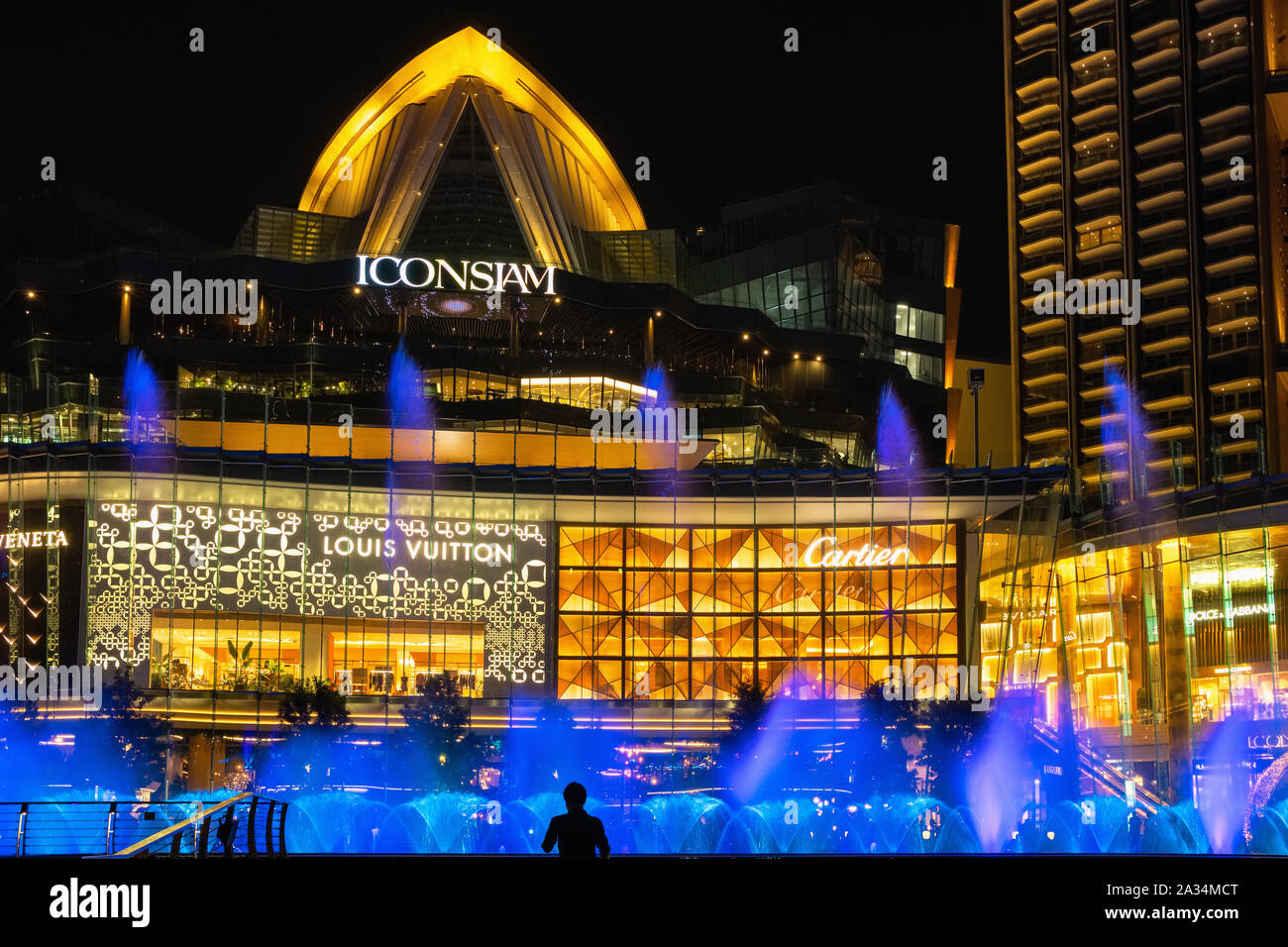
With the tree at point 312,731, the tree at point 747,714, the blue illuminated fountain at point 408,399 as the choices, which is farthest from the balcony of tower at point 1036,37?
the tree at point 312,731

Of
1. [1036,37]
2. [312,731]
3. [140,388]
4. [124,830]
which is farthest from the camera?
[1036,37]

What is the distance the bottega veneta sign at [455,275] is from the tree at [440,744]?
27.5 m

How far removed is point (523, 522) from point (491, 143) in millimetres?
33393

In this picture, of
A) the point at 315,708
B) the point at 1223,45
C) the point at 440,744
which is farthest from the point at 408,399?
the point at 1223,45

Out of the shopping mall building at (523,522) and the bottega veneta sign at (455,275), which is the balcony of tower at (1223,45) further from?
the bottega veneta sign at (455,275)

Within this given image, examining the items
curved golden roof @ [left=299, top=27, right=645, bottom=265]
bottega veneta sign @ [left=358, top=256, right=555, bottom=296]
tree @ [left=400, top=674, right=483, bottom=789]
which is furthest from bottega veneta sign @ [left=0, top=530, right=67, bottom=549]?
curved golden roof @ [left=299, top=27, right=645, bottom=265]

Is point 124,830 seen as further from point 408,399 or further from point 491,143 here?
point 491,143

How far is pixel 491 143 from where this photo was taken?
80750 mm

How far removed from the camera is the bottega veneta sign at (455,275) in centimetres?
6912

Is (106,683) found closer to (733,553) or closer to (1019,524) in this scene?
(733,553)

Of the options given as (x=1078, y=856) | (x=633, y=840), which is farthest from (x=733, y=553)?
(x=1078, y=856)

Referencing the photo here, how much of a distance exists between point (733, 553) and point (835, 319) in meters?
29.0

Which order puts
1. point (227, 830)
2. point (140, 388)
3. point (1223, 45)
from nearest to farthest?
point (227, 830) < point (140, 388) < point (1223, 45)

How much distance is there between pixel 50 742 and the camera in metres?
45.0
